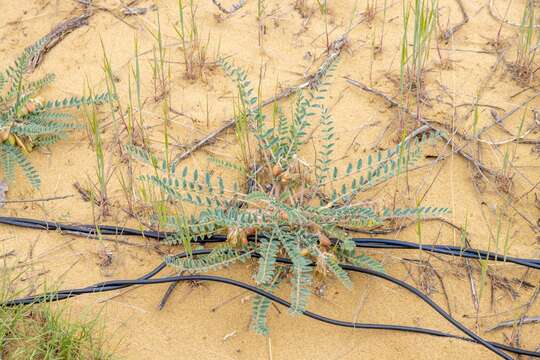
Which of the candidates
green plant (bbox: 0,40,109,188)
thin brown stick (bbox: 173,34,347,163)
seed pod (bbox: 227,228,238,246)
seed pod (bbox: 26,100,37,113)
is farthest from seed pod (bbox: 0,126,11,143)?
seed pod (bbox: 227,228,238,246)

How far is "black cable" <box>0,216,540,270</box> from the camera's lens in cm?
235

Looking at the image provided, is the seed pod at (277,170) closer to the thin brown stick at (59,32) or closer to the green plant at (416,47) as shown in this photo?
the green plant at (416,47)

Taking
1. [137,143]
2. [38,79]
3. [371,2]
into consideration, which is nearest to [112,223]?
[137,143]

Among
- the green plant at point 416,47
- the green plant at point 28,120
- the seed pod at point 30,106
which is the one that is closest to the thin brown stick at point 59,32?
the green plant at point 28,120

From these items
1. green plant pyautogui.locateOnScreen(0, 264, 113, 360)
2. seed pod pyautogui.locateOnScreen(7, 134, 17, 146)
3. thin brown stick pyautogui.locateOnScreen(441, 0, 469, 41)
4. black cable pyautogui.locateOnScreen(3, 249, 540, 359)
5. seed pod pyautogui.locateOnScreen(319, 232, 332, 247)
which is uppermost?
thin brown stick pyautogui.locateOnScreen(441, 0, 469, 41)

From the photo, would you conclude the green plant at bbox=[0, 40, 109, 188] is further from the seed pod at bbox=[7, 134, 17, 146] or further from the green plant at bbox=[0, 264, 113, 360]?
the green plant at bbox=[0, 264, 113, 360]

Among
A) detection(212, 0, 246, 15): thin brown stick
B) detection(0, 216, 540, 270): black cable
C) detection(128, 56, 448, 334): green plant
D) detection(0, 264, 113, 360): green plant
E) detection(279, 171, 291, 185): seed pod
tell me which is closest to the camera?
detection(0, 264, 113, 360): green plant

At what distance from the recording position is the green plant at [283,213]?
7.36 ft

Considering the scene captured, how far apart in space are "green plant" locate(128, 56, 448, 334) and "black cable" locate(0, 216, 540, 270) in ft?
0.22

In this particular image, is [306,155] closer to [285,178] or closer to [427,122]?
[285,178]

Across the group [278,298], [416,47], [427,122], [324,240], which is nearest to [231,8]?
[416,47]

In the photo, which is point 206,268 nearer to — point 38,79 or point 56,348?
point 56,348

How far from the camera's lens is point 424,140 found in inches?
101

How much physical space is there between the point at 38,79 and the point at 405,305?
6.92 ft
